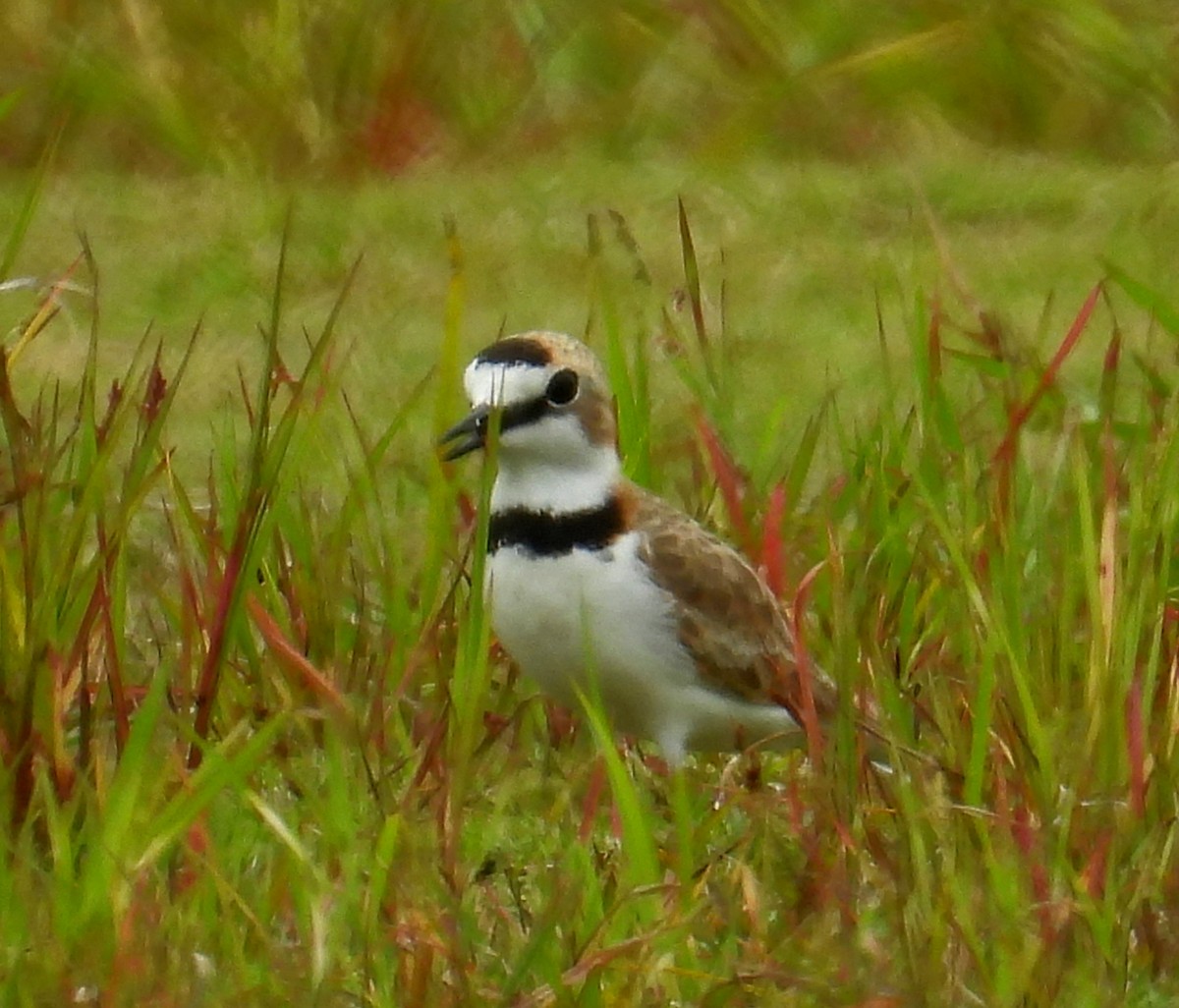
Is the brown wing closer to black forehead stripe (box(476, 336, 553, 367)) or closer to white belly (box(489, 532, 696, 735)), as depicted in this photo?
white belly (box(489, 532, 696, 735))

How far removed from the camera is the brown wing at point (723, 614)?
11.8 feet

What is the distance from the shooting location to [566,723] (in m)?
3.83

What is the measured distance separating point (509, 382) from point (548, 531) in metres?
0.20

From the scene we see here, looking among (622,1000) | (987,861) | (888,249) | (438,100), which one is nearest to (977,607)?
(987,861)

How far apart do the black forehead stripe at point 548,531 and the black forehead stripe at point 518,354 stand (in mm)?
192

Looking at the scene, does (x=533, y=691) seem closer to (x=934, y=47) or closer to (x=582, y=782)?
(x=582, y=782)

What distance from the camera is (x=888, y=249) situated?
20.0 feet

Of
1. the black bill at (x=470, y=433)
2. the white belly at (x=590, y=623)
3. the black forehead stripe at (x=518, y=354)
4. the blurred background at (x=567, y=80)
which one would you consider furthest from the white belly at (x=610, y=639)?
the blurred background at (x=567, y=80)

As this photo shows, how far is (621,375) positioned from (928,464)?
1.43 ft

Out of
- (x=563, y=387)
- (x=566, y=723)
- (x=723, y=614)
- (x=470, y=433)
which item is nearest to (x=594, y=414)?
(x=563, y=387)

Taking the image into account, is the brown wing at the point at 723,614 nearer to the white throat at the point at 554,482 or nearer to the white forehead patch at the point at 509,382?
the white throat at the point at 554,482

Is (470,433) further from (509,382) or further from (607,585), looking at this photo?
(607,585)

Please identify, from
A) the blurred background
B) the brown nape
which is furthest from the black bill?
the blurred background

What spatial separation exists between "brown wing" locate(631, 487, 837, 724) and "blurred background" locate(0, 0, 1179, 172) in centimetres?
315
